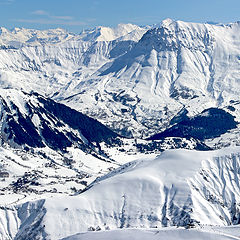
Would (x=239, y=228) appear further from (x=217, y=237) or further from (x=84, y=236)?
(x=84, y=236)

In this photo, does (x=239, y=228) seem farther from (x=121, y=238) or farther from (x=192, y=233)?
(x=121, y=238)

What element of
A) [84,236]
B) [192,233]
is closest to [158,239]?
[192,233]

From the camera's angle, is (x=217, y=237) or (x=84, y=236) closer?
(x=217, y=237)

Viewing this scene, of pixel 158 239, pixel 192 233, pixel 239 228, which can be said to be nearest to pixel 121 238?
pixel 158 239

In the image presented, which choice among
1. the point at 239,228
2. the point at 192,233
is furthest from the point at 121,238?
the point at 239,228

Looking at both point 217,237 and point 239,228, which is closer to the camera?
point 217,237

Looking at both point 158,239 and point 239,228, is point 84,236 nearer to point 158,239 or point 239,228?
point 158,239
